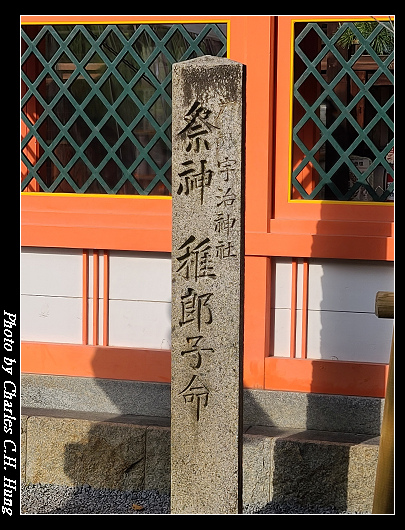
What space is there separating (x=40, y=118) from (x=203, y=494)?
3.05 metres

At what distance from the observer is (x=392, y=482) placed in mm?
4648

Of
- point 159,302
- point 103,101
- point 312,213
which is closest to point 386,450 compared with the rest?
point 312,213

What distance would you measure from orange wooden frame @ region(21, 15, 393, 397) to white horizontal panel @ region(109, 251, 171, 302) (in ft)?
0.30

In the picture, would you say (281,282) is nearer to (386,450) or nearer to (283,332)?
(283,332)

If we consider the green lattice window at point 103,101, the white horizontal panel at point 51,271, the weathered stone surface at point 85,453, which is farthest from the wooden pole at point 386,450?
the white horizontal panel at point 51,271

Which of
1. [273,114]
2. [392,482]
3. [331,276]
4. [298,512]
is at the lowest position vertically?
[298,512]

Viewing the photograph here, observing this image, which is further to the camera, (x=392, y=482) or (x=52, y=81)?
(x=52, y=81)

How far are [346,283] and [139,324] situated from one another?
1563 mm

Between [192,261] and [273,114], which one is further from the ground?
[273,114]

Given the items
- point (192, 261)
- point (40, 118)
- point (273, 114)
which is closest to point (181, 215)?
point (192, 261)

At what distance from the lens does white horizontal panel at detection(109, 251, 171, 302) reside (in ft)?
20.1

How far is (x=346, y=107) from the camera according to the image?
224 inches

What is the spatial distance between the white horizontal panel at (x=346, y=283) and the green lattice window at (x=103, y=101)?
1.27 metres

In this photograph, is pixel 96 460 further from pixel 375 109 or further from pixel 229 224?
pixel 375 109
